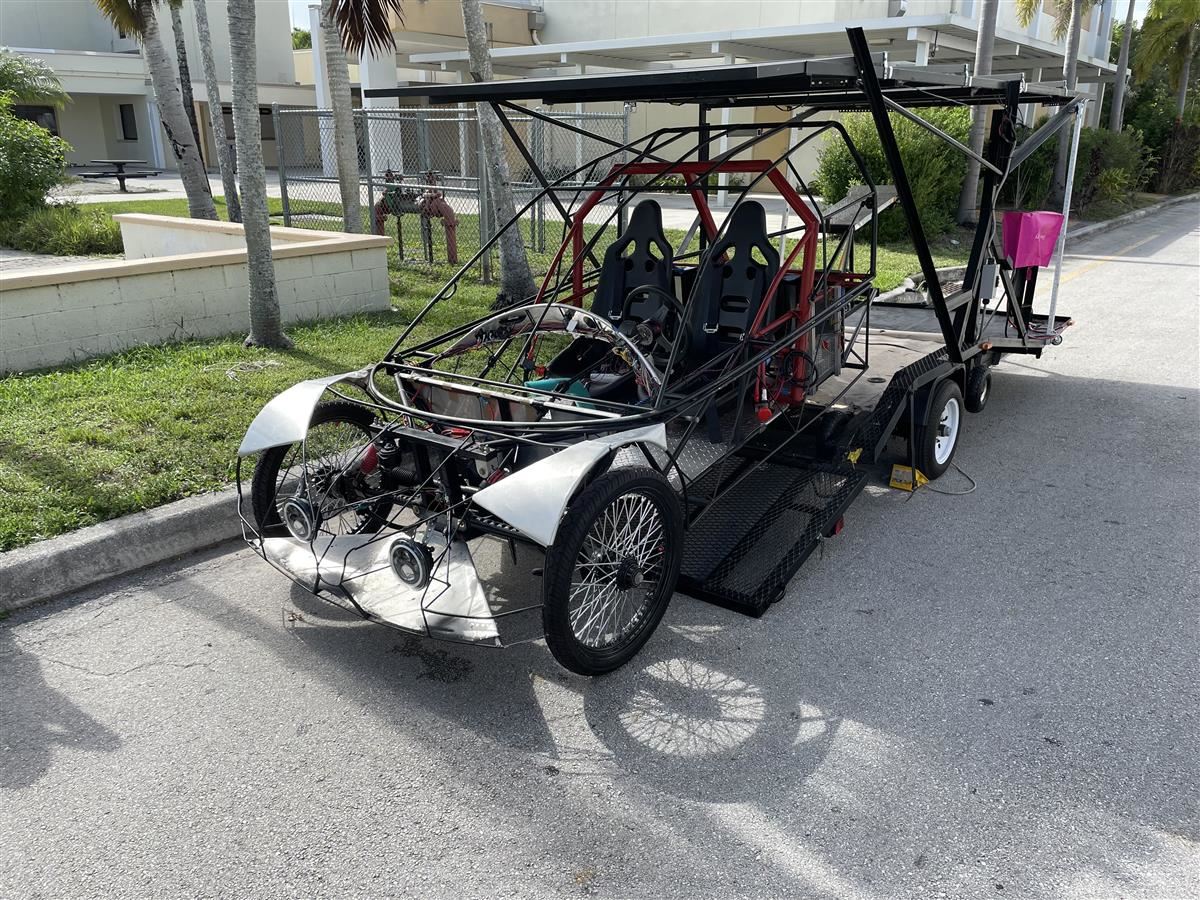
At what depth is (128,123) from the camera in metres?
42.2

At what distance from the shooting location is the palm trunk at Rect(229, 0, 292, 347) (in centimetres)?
741

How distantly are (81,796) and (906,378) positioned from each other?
180 inches

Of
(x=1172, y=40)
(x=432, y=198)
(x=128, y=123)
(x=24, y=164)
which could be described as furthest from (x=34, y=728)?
(x=128, y=123)

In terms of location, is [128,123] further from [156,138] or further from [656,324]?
[656,324]

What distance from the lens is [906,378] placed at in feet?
18.4

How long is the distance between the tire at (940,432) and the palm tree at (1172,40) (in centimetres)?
3110

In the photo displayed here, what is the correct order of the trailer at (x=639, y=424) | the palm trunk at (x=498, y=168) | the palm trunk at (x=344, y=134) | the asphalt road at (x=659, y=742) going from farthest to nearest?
1. the palm trunk at (x=344, y=134)
2. the palm trunk at (x=498, y=168)
3. the trailer at (x=639, y=424)
4. the asphalt road at (x=659, y=742)

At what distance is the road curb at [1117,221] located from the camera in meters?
18.0

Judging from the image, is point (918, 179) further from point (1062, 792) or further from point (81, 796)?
point (81, 796)

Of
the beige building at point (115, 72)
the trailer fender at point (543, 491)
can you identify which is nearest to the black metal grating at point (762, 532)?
the trailer fender at point (543, 491)

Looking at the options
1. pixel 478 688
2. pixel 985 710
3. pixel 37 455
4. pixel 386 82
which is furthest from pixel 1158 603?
pixel 386 82

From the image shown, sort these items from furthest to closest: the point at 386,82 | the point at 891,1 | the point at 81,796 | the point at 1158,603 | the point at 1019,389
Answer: the point at 386,82 → the point at 891,1 → the point at 1019,389 → the point at 1158,603 → the point at 81,796

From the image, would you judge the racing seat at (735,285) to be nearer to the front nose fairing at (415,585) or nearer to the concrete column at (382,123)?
the front nose fairing at (415,585)

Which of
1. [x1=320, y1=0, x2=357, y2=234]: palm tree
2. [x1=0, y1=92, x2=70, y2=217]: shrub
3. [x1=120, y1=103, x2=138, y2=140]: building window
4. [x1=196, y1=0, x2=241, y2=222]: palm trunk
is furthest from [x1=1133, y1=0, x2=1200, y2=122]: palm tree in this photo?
[x1=120, y1=103, x2=138, y2=140]: building window
